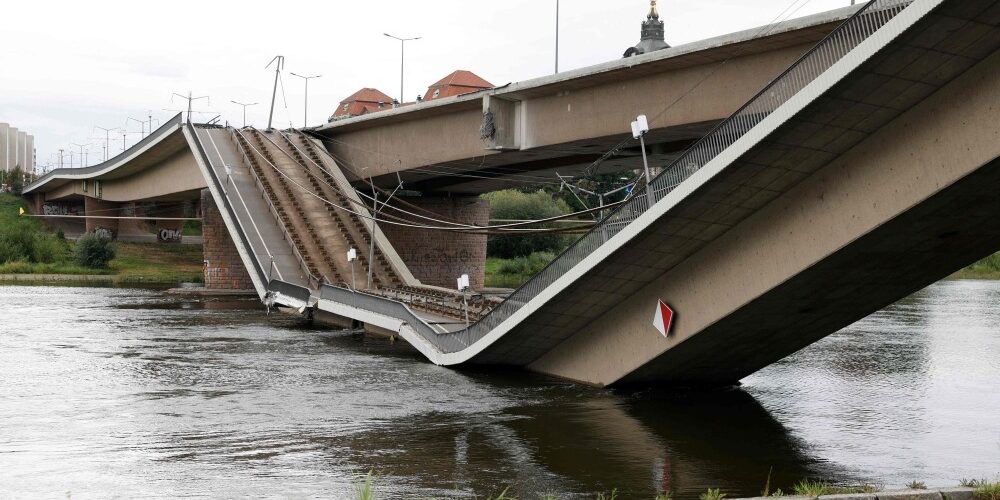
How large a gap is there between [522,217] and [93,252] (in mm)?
30115

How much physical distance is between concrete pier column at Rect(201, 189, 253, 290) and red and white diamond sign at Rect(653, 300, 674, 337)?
121ft

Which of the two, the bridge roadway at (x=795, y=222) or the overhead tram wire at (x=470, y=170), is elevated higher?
the overhead tram wire at (x=470, y=170)

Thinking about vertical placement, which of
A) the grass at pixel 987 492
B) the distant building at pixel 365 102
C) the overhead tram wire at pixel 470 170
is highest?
the distant building at pixel 365 102

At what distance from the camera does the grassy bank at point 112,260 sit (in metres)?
66.4

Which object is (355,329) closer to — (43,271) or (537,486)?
(537,486)

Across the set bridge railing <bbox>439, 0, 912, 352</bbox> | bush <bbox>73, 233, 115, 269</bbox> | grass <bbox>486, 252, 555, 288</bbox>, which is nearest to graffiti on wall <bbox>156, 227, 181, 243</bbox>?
bush <bbox>73, 233, 115, 269</bbox>

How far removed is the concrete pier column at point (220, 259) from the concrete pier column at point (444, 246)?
8.07 meters

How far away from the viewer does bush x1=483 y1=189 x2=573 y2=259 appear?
249 feet

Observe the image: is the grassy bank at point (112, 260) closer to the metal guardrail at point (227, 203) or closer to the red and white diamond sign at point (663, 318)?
the metal guardrail at point (227, 203)

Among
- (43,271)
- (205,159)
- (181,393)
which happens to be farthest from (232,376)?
(43,271)

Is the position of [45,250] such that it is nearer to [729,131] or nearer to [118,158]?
[118,158]

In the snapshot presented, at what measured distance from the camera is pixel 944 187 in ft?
48.8

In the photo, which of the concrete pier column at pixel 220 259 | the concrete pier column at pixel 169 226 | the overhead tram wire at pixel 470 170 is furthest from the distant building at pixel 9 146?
the overhead tram wire at pixel 470 170

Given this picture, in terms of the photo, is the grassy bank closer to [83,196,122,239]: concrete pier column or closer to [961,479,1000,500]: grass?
[83,196,122,239]: concrete pier column
